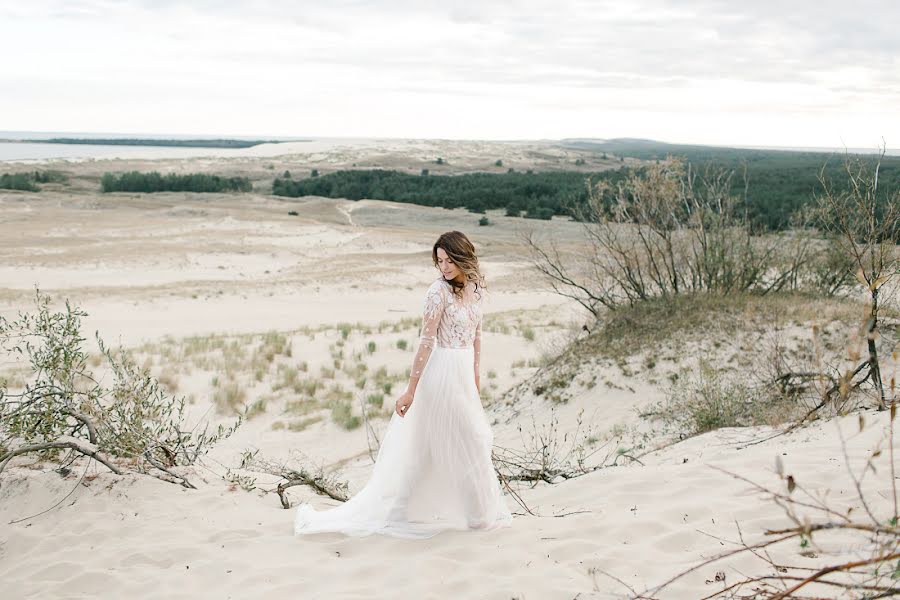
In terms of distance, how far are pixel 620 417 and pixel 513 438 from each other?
1.35 m

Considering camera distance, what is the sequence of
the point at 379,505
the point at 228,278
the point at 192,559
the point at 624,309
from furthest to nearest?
the point at 228,278 < the point at 624,309 < the point at 379,505 < the point at 192,559

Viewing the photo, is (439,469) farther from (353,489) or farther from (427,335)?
(353,489)

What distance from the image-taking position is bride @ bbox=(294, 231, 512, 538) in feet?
14.1

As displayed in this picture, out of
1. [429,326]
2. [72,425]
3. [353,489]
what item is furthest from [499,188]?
[429,326]

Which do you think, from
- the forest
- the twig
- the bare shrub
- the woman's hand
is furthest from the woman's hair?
the forest

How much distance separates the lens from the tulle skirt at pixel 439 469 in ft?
14.2

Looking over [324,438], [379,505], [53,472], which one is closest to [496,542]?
[379,505]

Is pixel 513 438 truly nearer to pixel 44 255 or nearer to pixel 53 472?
pixel 53 472

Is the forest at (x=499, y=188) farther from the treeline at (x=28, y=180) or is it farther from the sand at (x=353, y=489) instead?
the sand at (x=353, y=489)

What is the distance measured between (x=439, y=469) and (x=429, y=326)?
920mm

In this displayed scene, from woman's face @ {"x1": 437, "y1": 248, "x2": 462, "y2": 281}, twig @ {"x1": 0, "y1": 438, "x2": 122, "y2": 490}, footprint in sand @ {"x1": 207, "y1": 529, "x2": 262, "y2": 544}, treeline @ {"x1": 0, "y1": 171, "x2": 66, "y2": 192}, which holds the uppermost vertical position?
treeline @ {"x1": 0, "y1": 171, "x2": 66, "y2": 192}

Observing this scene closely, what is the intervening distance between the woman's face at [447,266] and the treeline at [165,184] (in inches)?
1907

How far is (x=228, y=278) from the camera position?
24.9 m

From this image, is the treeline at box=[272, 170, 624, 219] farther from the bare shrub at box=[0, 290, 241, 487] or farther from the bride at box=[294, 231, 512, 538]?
the bride at box=[294, 231, 512, 538]
